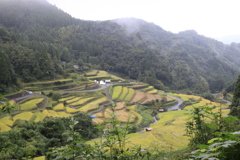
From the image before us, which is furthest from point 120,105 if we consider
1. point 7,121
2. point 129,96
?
point 7,121

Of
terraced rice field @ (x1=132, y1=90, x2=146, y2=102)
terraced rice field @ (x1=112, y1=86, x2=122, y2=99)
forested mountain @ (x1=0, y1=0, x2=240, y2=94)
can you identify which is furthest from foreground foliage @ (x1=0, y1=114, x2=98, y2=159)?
forested mountain @ (x1=0, y1=0, x2=240, y2=94)

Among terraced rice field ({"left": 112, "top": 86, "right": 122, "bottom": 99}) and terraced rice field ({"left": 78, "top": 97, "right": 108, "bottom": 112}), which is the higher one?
A: terraced rice field ({"left": 112, "top": 86, "right": 122, "bottom": 99})

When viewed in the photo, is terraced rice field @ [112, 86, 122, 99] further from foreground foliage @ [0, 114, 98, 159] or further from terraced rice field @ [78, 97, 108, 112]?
foreground foliage @ [0, 114, 98, 159]

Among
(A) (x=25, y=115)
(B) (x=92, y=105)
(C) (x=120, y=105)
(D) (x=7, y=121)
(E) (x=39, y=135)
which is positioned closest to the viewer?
(E) (x=39, y=135)

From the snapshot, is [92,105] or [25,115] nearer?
[25,115]

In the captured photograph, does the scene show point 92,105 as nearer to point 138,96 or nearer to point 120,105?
point 120,105

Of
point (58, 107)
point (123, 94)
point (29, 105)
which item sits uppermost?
point (29, 105)

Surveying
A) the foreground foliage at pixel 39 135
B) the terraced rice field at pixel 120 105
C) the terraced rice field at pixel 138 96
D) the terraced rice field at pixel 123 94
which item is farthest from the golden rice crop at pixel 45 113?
Result: the terraced rice field at pixel 138 96

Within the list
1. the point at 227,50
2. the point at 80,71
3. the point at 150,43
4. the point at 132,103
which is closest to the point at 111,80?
the point at 80,71

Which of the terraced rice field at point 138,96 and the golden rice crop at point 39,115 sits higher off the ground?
the golden rice crop at point 39,115

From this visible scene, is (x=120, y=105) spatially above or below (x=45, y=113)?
below

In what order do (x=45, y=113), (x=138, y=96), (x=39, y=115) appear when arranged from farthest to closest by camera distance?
(x=138, y=96), (x=45, y=113), (x=39, y=115)

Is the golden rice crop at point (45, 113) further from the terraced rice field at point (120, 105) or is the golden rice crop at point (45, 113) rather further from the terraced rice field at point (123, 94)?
the terraced rice field at point (123, 94)

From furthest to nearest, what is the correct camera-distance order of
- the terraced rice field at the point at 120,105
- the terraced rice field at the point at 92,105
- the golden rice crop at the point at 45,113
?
the terraced rice field at the point at 120,105
the terraced rice field at the point at 92,105
the golden rice crop at the point at 45,113
